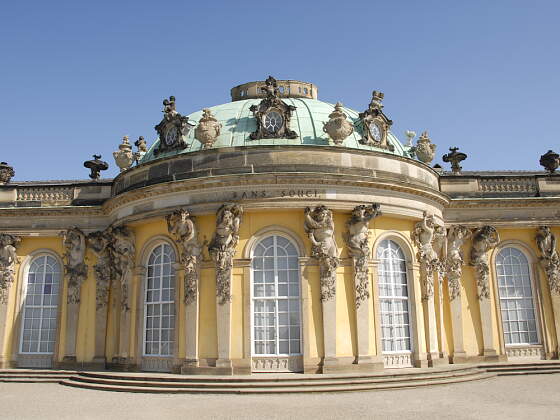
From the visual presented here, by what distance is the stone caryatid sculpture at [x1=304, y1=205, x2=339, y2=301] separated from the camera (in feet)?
57.9

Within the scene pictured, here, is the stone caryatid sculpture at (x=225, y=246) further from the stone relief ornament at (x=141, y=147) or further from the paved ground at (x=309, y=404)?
the stone relief ornament at (x=141, y=147)

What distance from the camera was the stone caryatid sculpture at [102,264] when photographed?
2125 centimetres

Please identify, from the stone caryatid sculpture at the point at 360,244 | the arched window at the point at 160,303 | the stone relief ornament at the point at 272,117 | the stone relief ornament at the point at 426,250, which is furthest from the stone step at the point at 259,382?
the stone relief ornament at the point at 272,117

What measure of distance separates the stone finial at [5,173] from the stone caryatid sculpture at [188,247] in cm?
1089

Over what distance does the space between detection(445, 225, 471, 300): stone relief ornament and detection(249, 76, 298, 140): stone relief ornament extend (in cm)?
782

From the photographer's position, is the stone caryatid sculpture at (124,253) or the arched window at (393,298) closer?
the arched window at (393,298)

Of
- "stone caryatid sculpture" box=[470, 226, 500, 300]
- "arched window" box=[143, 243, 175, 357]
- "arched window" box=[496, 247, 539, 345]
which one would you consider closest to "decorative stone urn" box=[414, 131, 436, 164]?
"stone caryatid sculpture" box=[470, 226, 500, 300]

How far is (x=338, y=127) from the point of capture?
19.3 meters

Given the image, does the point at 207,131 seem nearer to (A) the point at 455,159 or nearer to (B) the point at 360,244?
(B) the point at 360,244

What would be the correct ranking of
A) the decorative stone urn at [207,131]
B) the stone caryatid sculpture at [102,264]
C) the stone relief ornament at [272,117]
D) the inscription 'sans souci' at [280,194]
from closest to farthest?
1. the inscription 'sans souci' at [280,194]
2. the decorative stone urn at [207,131]
3. the stone relief ornament at [272,117]
4. the stone caryatid sculpture at [102,264]

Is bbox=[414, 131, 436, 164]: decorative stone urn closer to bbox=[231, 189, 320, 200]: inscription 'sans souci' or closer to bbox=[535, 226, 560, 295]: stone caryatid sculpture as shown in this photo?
bbox=[535, 226, 560, 295]: stone caryatid sculpture

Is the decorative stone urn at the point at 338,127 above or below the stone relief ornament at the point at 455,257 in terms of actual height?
above

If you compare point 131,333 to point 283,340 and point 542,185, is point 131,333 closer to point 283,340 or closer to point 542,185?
point 283,340

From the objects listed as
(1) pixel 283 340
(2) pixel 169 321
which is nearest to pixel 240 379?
(1) pixel 283 340
